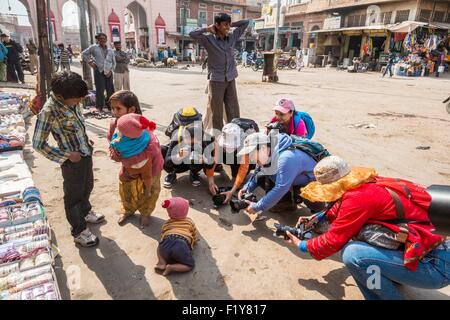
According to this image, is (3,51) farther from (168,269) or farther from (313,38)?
(313,38)

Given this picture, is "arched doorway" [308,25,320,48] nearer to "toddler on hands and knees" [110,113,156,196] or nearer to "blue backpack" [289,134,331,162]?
"blue backpack" [289,134,331,162]

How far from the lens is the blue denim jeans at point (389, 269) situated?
1.69 m

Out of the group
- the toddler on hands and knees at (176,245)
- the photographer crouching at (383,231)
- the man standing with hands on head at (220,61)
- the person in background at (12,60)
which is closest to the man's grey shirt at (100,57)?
the man standing with hands on head at (220,61)

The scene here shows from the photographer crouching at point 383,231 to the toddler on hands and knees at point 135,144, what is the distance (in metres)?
1.41

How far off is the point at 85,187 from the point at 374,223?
2168 millimetres

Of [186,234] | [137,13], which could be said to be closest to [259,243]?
[186,234]

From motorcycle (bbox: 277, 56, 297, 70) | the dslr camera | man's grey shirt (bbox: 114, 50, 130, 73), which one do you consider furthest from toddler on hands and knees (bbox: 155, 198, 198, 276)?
motorcycle (bbox: 277, 56, 297, 70)

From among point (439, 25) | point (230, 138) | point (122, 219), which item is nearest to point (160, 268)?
point (122, 219)

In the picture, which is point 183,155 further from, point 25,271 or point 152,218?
point 25,271

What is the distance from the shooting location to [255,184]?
3.22m

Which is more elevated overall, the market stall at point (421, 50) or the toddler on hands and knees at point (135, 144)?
the market stall at point (421, 50)

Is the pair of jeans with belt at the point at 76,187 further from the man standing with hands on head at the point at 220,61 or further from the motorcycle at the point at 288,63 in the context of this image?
the motorcycle at the point at 288,63

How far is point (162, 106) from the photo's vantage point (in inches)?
322

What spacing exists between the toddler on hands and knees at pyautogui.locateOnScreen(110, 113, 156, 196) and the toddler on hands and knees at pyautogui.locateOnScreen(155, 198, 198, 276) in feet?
1.39
